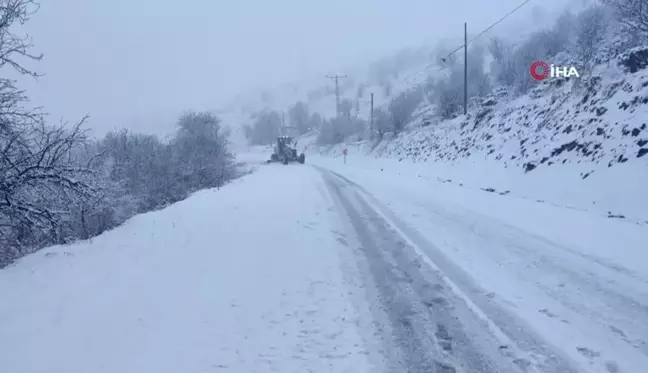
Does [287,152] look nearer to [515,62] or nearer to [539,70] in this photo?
[539,70]

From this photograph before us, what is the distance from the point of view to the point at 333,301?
556 centimetres

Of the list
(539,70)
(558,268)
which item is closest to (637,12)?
(558,268)

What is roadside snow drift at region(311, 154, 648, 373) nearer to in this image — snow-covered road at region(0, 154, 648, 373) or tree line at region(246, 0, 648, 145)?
snow-covered road at region(0, 154, 648, 373)

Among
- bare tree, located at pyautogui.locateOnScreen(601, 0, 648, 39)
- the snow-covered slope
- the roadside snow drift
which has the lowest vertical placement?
the roadside snow drift

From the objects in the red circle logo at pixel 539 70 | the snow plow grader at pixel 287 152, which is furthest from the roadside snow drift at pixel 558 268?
the snow plow grader at pixel 287 152

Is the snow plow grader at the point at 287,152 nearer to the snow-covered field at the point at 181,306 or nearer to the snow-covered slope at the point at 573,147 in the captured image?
the snow-covered slope at the point at 573,147

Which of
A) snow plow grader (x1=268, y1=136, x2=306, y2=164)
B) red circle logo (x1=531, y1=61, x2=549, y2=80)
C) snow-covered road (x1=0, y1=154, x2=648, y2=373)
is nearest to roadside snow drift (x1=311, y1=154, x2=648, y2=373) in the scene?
snow-covered road (x1=0, y1=154, x2=648, y2=373)

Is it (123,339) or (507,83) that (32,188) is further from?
(507,83)

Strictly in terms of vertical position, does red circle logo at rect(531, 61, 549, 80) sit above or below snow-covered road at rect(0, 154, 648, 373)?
above

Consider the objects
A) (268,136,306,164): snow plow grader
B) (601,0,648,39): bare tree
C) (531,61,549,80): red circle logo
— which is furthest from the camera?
(268,136,306,164): snow plow grader

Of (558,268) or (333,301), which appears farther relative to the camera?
(558,268)

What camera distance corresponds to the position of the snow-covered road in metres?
4.16


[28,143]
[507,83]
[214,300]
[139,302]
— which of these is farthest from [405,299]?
[507,83]

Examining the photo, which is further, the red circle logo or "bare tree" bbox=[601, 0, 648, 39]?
the red circle logo
